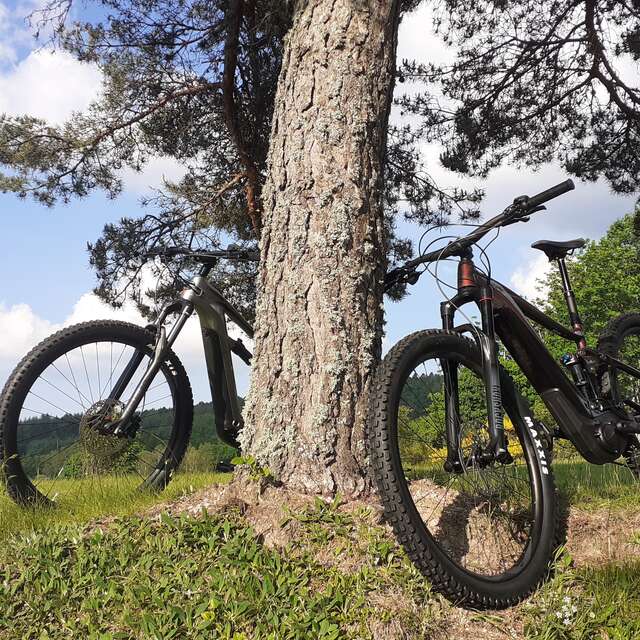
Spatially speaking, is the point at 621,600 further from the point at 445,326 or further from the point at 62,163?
the point at 62,163

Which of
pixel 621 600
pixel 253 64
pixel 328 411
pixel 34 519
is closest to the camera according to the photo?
pixel 621 600

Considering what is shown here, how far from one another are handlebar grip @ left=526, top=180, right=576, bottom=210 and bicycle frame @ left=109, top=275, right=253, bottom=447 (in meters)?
1.85

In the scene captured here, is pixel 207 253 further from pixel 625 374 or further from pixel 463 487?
pixel 625 374

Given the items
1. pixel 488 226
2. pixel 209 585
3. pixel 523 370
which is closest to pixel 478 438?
pixel 523 370

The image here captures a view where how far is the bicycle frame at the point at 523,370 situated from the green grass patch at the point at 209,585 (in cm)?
65

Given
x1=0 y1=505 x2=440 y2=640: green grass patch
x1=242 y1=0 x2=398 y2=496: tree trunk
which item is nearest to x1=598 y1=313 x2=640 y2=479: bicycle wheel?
x1=242 y1=0 x2=398 y2=496: tree trunk

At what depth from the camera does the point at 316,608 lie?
7.81ft

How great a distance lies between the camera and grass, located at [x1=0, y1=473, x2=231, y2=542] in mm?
3195

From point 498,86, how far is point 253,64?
3078mm

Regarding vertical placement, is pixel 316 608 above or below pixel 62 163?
below

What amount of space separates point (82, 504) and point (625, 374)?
11.4ft

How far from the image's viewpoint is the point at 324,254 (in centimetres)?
308

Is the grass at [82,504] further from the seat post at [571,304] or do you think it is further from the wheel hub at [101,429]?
the seat post at [571,304]

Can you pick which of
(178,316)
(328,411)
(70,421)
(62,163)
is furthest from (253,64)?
(328,411)
